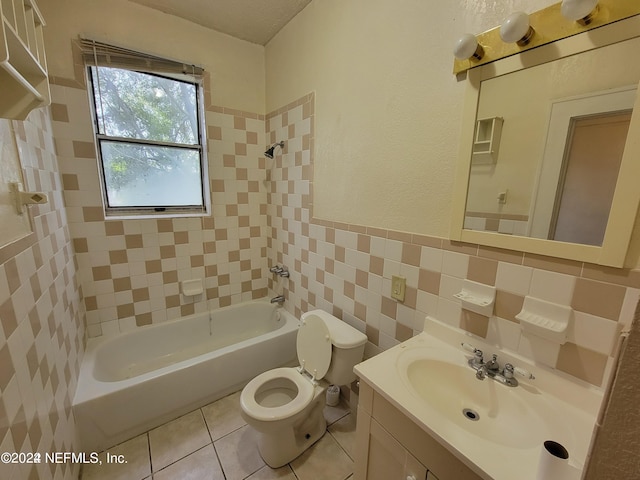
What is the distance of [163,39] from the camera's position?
178cm

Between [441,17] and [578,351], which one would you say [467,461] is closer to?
[578,351]

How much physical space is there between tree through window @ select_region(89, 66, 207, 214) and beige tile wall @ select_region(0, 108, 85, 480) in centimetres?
32

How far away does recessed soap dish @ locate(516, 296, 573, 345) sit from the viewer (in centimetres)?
81

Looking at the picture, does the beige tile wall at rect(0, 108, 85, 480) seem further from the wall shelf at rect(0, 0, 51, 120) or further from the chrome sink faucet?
the chrome sink faucet

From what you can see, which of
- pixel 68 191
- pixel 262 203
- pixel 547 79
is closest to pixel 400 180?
pixel 547 79

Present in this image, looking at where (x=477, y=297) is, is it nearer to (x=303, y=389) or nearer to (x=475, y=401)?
(x=475, y=401)

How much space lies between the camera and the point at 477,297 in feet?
3.30

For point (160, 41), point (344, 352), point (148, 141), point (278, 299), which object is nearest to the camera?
point (344, 352)

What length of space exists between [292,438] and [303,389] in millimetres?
245

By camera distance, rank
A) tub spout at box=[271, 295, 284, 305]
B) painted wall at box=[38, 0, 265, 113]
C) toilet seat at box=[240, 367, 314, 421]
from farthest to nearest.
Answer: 1. tub spout at box=[271, 295, 284, 305]
2. painted wall at box=[38, 0, 265, 113]
3. toilet seat at box=[240, 367, 314, 421]

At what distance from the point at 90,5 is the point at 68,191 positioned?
1116mm

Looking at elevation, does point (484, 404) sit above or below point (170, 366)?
above

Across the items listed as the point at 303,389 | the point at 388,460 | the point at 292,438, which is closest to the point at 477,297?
the point at 388,460

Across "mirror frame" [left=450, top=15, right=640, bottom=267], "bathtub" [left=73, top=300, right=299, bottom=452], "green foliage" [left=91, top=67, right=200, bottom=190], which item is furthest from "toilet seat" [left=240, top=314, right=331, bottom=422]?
"green foliage" [left=91, top=67, right=200, bottom=190]
